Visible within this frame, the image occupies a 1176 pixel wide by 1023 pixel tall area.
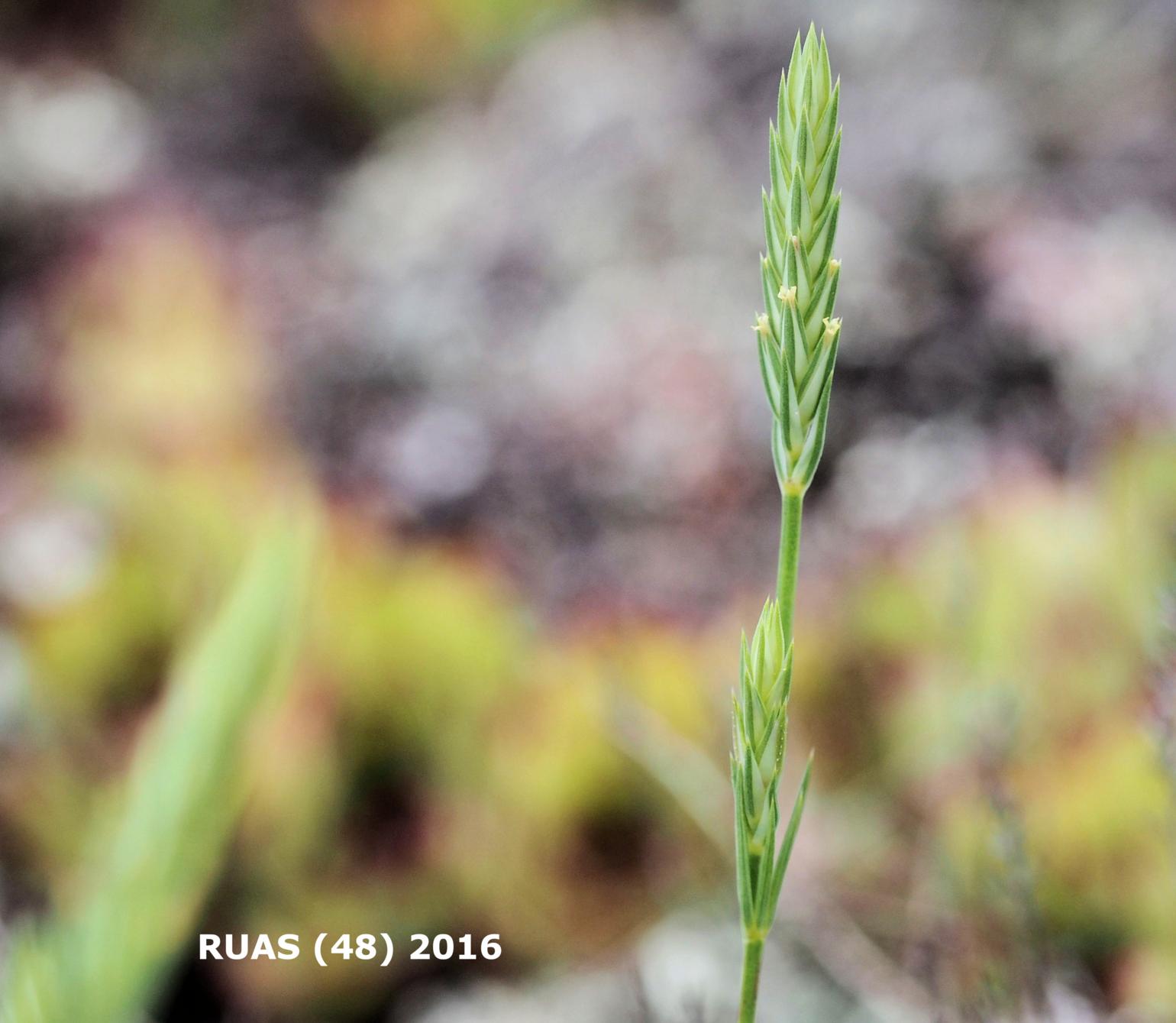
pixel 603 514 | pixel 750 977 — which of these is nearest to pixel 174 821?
pixel 750 977

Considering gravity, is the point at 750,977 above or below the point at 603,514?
below

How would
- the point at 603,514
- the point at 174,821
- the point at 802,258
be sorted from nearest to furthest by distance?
the point at 802,258 < the point at 174,821 < the point at 603,514

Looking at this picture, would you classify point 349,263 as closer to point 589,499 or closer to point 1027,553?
point 589,499

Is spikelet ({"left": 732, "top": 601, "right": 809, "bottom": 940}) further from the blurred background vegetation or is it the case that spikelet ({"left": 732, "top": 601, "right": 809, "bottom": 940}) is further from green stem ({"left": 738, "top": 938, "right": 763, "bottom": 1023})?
the blurred background vegetation

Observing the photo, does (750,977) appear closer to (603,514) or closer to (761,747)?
(761,747)

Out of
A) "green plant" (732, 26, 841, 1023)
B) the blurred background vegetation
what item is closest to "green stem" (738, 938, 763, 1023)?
"green plant" (732, 26, 841, 1023)

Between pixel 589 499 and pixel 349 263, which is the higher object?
pixel 349 263

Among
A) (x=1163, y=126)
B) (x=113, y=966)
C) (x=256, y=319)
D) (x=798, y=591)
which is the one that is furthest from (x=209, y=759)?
(x=1163, y=126)
